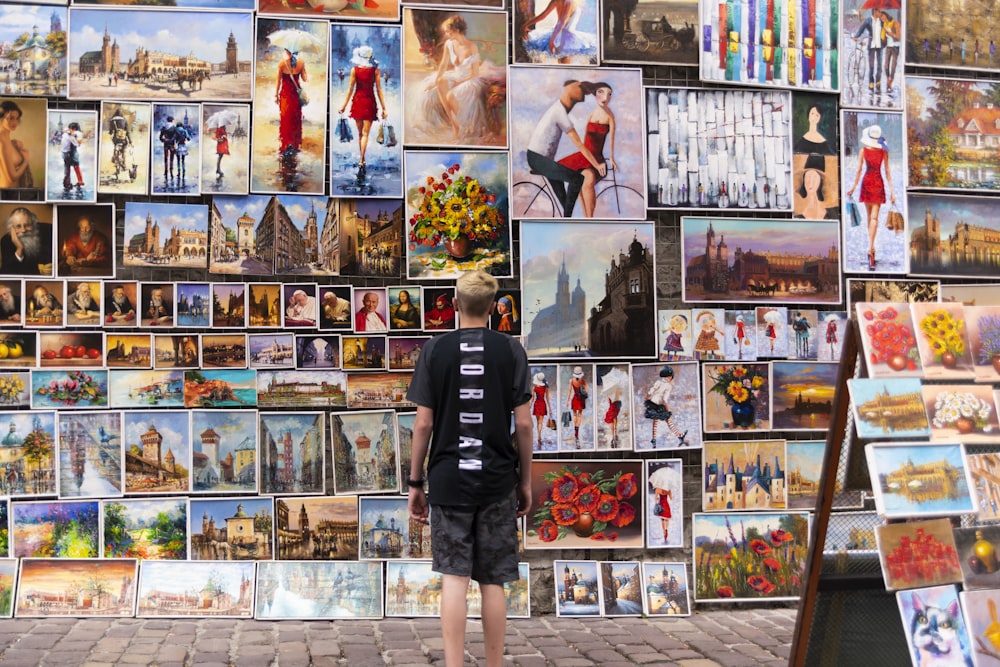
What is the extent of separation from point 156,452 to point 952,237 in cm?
499

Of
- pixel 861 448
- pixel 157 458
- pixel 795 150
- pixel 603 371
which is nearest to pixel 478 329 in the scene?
pixel 861 448

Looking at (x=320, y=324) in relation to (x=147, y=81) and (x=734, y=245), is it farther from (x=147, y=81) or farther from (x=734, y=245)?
(x=734, y=245)

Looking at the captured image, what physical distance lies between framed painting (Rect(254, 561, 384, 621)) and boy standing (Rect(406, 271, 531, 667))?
5.80ft

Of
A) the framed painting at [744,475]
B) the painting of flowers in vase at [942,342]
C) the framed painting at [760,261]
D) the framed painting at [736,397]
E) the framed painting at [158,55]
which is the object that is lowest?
the framed painting at [744,475]

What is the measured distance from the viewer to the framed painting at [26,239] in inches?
238

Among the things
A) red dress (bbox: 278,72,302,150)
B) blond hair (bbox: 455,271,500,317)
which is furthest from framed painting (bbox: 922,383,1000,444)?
red dress (bbox: 278,72,302,150)

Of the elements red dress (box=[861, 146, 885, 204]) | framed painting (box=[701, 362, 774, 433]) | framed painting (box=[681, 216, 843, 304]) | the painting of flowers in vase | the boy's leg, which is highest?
red dress (box=[861, 146, 885, 204])

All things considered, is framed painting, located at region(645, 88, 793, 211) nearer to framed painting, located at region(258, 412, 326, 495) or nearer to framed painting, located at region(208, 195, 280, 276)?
framed painting, located at region(208, 195, 280, 276)

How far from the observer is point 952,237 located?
6883 millimetres

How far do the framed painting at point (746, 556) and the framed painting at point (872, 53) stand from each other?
104 inches

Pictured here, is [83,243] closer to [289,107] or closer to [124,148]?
[124,148]

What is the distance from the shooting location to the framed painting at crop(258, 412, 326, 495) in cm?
618

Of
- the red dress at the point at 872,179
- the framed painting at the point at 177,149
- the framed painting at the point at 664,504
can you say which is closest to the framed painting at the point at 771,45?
the red dress at the point at 872,179

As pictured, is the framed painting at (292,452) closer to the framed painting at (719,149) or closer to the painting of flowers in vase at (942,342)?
the framed painting at (719,149)
